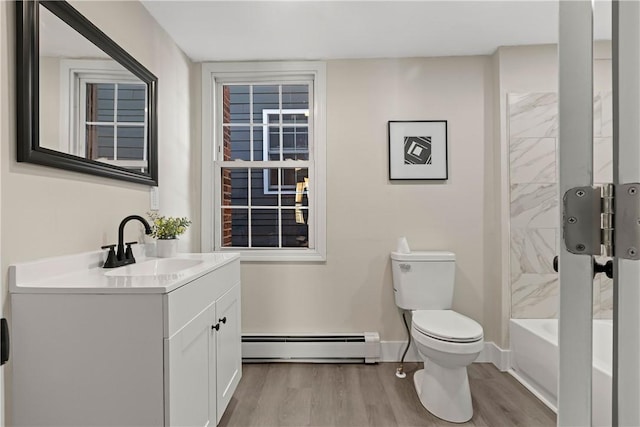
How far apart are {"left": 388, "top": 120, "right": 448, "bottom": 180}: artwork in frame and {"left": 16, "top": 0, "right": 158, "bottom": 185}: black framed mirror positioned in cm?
166

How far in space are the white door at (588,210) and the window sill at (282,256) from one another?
2201 millimetres

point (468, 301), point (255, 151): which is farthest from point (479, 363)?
point (255, 151)

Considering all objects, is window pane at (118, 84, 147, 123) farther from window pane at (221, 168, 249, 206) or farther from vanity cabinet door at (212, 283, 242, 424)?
vanity cabinet door at (212, 283, 242, 424)

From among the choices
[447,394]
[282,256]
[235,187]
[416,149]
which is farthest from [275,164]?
[447,394]

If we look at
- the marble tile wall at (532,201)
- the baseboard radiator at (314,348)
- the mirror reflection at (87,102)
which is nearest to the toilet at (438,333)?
the baseboard radiator at (314,348)

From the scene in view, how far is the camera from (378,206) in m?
2.62

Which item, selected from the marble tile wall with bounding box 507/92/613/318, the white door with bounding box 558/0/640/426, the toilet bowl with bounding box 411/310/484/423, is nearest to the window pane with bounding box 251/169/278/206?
the toilet bowl with bounding box 411/310/484/423

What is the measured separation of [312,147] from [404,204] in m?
0.85

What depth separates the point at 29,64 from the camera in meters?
1.18

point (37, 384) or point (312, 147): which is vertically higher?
point (312, 147)

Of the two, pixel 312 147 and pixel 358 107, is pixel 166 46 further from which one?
pixel 358 107

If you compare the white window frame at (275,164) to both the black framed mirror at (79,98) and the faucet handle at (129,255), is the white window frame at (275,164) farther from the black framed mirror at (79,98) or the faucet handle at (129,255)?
the faucet handle at (129,255)

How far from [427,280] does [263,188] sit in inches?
56.7

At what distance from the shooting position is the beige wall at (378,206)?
2.59 meters
